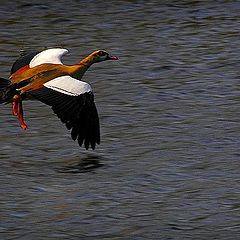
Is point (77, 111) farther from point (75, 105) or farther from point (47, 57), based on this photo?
point (47, 57)

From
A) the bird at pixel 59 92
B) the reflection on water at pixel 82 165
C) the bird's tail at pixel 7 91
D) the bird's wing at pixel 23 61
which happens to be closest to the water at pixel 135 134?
the reflection on water at pixel 82 165

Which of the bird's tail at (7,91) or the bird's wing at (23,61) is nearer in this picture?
the bird's tail at (7,91)

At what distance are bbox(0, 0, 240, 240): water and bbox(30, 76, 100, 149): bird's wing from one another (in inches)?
10.8

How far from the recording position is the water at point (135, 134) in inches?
347

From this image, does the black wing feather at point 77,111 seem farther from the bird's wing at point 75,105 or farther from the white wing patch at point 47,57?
the white wing patch at point 47,57

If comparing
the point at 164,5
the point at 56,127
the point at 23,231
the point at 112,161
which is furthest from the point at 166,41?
the point at 23,231

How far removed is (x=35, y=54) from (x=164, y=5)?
5.49m

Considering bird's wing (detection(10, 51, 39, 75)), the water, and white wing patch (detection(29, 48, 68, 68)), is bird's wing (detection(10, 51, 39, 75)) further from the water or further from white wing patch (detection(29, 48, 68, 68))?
the water

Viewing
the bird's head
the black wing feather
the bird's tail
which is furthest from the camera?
the bird's head

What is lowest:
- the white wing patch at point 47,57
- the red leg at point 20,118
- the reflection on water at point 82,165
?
the reflection on water at point 82,165

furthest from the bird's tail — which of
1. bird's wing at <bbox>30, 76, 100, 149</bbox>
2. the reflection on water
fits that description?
the reflection on water

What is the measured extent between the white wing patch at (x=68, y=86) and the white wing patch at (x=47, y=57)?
24.6 inches

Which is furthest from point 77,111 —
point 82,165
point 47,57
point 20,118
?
point 47,57

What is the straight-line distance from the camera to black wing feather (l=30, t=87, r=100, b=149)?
985 centimetres
